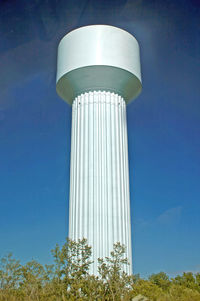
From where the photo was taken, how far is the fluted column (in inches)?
535

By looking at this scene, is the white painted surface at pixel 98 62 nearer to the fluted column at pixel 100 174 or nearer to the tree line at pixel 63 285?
the fluted column at pixel 100 174

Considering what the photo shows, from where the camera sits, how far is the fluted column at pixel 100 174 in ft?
44.6

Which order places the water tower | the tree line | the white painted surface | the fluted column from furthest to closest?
1. the white painted surface
2. the water tower
3. the fluted column
4. the tree line

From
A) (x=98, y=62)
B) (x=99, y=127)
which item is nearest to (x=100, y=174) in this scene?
(x=99, y=127)

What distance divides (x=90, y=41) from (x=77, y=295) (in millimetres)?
11656

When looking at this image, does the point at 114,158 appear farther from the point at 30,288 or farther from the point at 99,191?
the point at 30,288

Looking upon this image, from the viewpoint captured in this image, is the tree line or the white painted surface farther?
the white painted surface

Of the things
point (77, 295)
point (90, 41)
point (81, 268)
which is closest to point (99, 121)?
point (90, 41)

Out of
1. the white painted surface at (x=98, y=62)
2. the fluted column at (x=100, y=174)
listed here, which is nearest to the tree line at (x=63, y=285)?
the fluted column at (x=100, y=174)

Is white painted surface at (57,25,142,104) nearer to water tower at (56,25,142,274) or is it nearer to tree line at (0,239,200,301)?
water tower at (56,25,142,274)

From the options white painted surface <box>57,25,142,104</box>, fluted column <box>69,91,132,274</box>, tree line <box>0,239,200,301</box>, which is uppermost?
white painted surface <box>57,25,142,104</box>

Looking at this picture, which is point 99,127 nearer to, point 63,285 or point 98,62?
point 98,62

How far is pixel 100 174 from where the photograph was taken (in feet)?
47.0

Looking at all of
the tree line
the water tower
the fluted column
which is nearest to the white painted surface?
the water tower
